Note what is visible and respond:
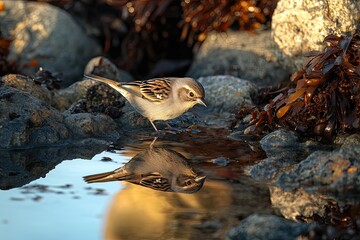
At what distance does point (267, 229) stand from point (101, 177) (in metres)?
1.73

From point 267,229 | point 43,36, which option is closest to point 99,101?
point 43,36

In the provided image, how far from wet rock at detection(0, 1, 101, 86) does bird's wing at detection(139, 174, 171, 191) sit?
470cm

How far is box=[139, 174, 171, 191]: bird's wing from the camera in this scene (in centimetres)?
529

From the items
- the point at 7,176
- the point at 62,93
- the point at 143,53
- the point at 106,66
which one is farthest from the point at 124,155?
the point at 143,53

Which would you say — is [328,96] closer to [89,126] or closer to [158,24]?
[89,126]

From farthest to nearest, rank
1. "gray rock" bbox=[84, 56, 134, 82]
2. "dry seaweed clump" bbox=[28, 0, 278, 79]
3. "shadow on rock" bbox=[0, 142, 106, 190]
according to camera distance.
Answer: "dry seaweed clump" bbox=[28, 0, 278, 79], "gray rock" bbox=[84, 56, 134, 82], "shadow on rock" bbox=[0, 142, 106, 190]

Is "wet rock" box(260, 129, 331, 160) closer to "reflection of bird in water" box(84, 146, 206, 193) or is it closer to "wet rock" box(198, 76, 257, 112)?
"reflection of bird in water" box(84, 146, 206, 193)

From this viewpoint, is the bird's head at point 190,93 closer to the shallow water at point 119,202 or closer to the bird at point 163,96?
the bird at point 163,96

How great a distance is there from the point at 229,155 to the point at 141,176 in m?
0.97

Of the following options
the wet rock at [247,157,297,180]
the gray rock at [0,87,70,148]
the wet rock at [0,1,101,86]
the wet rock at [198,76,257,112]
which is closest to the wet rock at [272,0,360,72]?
the wet rock at [198,76,257,112]

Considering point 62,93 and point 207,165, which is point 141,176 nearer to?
point 207,165

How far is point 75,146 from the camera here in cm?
655

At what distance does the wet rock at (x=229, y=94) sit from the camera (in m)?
7.98

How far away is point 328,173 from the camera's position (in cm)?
510
